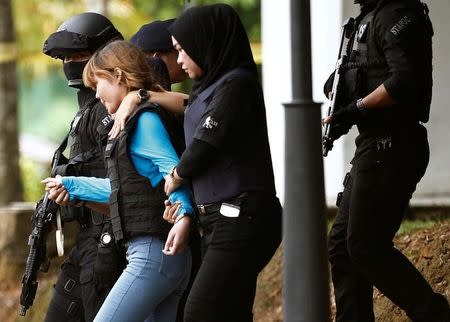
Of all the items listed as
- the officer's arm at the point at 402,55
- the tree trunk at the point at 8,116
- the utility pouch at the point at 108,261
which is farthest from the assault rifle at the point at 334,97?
the tree trunk at the point at 8,116

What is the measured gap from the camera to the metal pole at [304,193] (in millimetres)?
6461

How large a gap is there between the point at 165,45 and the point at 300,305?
177 cm

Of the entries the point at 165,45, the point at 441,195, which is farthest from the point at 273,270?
the point at 165,45

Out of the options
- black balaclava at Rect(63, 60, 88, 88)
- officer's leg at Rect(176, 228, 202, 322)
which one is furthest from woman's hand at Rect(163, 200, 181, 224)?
black balaclava at Rect(63, 60, 88, 88)

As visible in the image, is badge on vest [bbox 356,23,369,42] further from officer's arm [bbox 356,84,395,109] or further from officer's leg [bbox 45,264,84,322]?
officer's leg [bbox 45,264,84,322]

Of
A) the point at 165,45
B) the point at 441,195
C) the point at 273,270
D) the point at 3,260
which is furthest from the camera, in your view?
the point at 3,260

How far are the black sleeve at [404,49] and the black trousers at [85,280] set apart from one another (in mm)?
1454

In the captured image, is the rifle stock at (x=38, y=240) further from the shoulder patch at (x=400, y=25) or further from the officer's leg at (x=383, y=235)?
the shoulder patch at (x=400, y=25)

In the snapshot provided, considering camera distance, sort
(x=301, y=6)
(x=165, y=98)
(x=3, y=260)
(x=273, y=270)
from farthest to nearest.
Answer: (x=3, y=260) → (x=273, y=270) → (x=165, y=98) → (x=301, y=6)

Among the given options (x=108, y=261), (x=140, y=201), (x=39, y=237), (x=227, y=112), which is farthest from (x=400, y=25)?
(x=39, y=237)

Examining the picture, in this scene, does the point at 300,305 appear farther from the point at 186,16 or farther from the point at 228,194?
the point at 186,16

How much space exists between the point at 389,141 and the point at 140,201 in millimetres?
1174

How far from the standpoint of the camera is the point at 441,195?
1054 centimetres

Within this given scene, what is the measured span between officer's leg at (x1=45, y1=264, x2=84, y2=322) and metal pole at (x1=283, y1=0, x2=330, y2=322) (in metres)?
1.41
